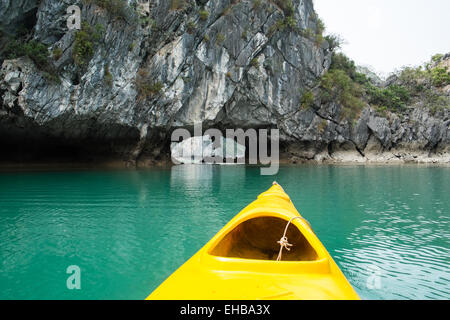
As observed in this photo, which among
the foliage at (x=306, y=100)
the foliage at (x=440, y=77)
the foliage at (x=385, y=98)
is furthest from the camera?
the foliage at (x=440, y=77)

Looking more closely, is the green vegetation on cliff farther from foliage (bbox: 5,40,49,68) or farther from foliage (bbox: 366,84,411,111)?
foliage (bbox: 5,40,49,68)

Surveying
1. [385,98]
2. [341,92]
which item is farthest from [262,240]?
[385,98]

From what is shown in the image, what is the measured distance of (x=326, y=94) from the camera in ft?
95.8

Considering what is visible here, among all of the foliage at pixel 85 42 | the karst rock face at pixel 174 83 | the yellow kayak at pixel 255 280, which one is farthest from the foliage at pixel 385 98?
the yellow kayak at pixel 255 280

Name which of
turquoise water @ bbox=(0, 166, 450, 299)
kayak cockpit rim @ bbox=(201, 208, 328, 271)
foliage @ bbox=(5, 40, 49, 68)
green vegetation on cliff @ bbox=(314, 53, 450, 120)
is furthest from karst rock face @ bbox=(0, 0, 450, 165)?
kayak cockpit rim @ bbox=(201, 208, 328, 271)

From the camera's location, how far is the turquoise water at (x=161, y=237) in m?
3.45

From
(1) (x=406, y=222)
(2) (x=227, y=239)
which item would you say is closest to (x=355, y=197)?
(1) (x=406, y=222)

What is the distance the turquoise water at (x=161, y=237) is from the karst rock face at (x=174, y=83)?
27.7ft

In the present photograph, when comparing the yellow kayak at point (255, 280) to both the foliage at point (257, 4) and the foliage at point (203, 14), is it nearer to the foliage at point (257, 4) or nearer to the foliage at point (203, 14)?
the foliage at point (203, 14)

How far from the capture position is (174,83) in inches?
819

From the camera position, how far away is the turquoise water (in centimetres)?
345

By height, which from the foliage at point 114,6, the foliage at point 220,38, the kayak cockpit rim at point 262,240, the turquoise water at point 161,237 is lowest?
the turquoise water at point 161,237

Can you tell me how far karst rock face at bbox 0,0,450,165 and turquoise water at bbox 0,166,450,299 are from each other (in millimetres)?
8435

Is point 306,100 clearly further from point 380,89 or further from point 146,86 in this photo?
point 146,86
